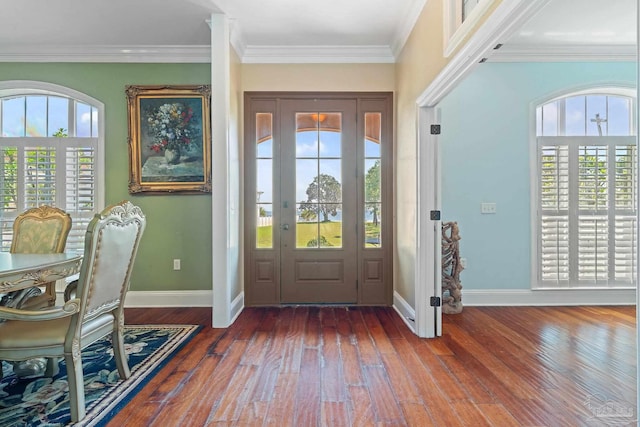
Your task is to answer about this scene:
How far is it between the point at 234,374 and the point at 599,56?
493cm

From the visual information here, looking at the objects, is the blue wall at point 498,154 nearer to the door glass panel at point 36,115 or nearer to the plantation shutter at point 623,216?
the plantation shutter at point 623,216

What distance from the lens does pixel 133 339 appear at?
3.06 m

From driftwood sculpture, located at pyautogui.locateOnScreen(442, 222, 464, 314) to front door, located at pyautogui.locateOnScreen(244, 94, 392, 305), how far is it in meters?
0.63

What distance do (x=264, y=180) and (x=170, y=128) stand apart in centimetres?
121

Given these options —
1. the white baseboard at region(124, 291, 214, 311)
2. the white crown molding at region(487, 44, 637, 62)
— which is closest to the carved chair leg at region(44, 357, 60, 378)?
the white baseboard at region(124, 291, 214, 311)

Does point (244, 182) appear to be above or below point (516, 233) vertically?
above

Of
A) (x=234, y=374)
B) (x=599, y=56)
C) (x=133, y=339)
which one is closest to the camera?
(x=234, y=374)

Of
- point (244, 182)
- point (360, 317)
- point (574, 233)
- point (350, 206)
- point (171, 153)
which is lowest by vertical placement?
point (360, 317)

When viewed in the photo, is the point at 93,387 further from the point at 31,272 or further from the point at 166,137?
the point at 166,137

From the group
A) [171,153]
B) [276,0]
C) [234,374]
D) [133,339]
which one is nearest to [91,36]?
[171,153]

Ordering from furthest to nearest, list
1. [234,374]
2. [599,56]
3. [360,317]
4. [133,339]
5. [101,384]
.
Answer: [599,56], [360,317], [133,339], [234,374], [101,384]

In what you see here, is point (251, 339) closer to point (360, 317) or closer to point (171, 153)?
point (360, 317)

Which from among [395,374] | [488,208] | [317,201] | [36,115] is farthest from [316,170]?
[36,115]

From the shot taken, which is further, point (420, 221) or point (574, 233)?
point (574, 233)
